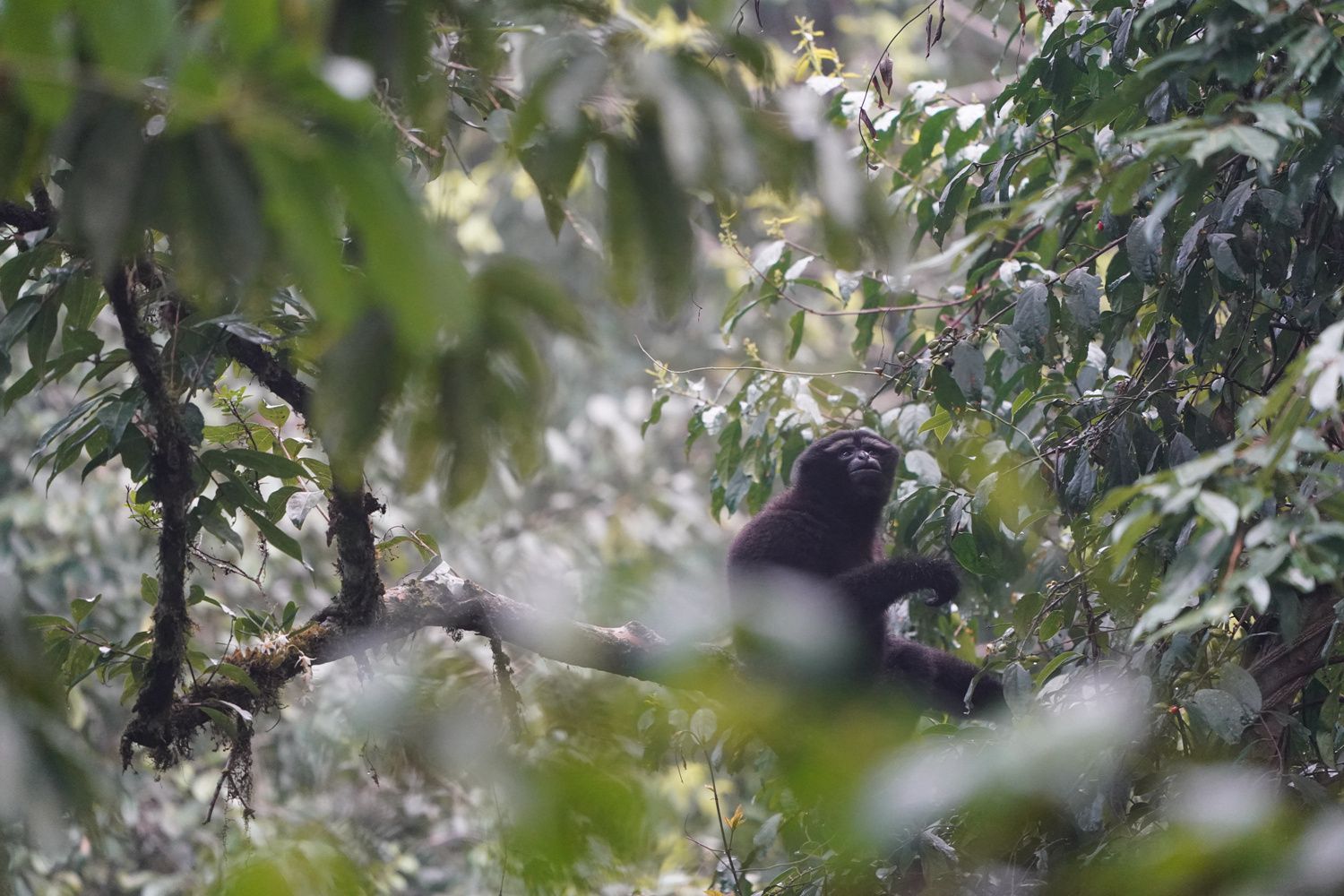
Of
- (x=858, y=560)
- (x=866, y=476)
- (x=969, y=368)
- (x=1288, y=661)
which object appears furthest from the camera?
(x=858, y=560)

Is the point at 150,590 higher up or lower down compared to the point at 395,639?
higher up

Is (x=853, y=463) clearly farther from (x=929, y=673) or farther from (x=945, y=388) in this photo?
(x=945, y=388)

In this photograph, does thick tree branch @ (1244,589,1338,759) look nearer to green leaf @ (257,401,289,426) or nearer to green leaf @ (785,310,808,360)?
green leaf @ (785,310,808,360)

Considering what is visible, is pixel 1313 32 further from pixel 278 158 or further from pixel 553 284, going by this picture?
pixel 278 158

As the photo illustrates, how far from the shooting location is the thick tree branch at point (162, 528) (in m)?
2.73

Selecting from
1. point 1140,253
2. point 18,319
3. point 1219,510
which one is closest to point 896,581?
point 1140,253

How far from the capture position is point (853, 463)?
5.54 meters

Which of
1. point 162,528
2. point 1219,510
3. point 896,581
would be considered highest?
point 1219,510

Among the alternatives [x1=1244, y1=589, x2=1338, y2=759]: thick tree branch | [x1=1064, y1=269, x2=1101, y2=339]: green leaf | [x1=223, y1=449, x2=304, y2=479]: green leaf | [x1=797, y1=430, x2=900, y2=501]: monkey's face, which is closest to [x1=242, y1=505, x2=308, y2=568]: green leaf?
[x1=223, y1=449, x2=304, y2=479]: green leaf

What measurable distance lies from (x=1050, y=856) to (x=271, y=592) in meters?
6.13

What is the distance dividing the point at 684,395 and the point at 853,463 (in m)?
1.00

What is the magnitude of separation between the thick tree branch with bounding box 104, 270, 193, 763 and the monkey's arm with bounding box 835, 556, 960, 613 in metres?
2.77

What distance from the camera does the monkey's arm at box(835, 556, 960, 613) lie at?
4.82m

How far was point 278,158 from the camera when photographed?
39.7 inches
